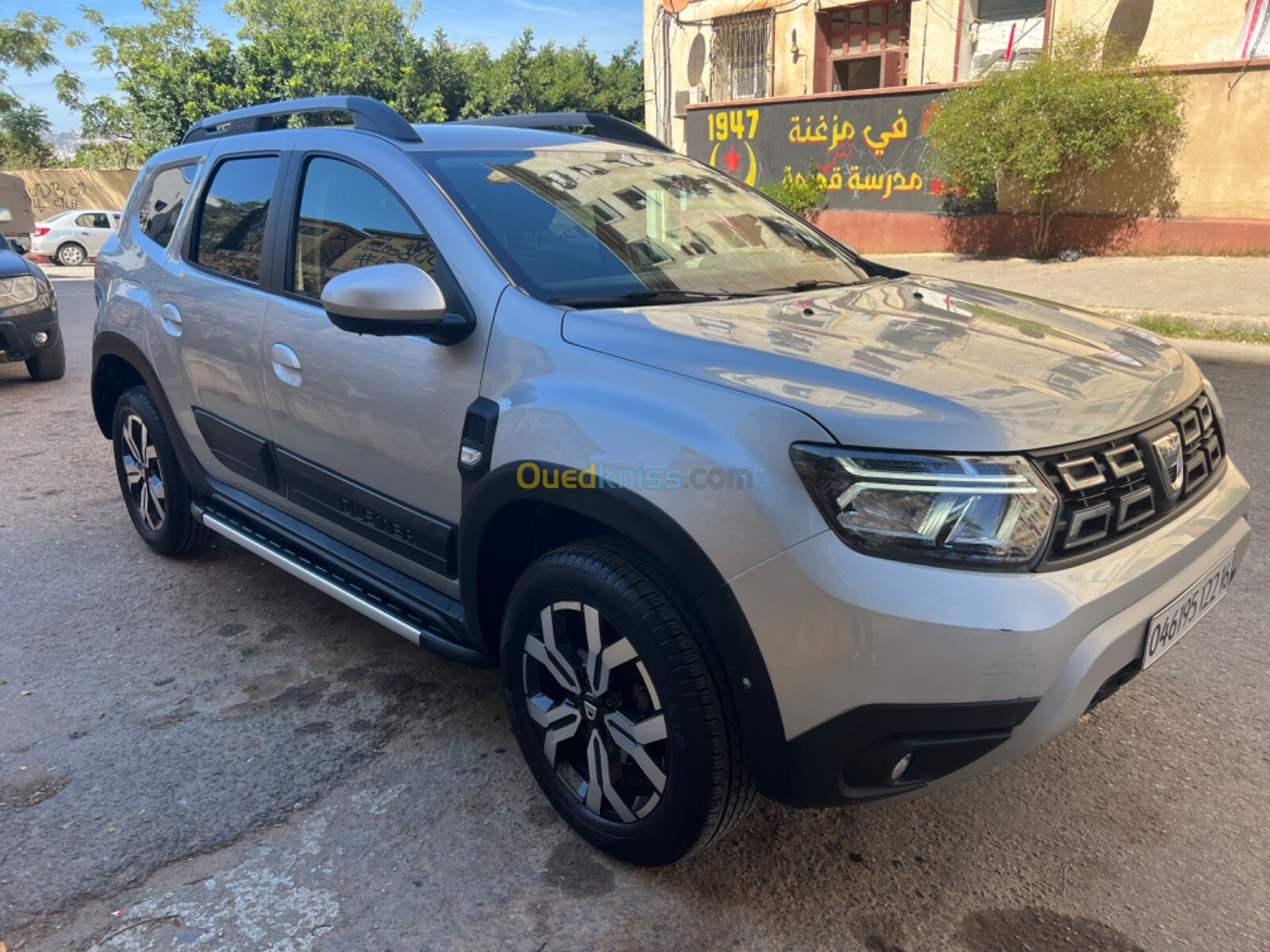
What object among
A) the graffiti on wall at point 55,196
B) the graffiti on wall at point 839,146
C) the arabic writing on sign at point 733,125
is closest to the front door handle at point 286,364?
the graffiti on wall at point 839,146

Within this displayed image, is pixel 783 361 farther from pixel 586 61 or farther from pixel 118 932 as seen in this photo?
pixel 586 61

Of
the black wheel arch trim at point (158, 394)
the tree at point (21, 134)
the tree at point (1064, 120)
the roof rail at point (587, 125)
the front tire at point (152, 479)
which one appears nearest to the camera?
the roof rail at point (587, 125)

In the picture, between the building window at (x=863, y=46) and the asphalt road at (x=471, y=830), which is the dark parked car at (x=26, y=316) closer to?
the asphalt road at (x=471, y=830)

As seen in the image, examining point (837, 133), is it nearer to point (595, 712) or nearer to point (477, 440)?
point (477, 440)

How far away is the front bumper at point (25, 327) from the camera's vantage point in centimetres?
791

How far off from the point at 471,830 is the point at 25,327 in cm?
749

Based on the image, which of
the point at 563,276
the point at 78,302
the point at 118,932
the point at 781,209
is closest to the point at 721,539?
the point at 563,276

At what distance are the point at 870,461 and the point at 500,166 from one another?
167 centimetres

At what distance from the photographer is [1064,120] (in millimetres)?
12180

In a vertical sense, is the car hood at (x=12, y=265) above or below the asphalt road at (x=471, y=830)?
above

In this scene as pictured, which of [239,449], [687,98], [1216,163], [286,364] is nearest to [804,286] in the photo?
[286,364]

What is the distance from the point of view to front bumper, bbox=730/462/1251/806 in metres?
1.79

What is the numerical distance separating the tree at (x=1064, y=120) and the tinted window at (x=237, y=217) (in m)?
11.2

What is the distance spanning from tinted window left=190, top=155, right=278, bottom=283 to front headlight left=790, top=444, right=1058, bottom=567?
2.31 meters
